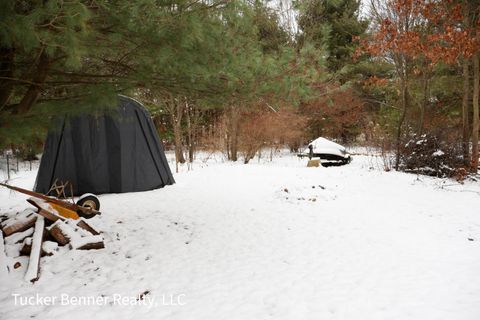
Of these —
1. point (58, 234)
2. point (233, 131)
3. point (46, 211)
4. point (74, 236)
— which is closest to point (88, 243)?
point (74, 236)

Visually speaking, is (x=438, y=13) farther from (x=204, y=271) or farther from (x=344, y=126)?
(x=344, y=126)

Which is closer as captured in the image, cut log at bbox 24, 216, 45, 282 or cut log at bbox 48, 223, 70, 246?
cut log at bbox 24, 216, 45, 282

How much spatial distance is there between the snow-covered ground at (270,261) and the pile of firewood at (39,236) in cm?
13

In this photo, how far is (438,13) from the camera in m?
8.17

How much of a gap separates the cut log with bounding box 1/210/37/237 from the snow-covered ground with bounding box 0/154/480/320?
1.81ft

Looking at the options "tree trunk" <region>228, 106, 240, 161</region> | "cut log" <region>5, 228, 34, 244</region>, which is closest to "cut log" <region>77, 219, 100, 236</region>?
"cut log" <region>5, 228, 34, 244</region>

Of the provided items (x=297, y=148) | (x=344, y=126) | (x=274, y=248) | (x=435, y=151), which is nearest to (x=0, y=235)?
(x=274, y=248)

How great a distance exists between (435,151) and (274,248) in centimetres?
682

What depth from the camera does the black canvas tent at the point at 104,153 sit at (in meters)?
7.01

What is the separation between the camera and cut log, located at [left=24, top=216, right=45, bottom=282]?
10.9 feet

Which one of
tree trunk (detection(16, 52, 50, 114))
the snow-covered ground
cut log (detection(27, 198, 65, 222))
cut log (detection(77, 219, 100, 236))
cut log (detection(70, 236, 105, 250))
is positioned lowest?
the snow-covered ground

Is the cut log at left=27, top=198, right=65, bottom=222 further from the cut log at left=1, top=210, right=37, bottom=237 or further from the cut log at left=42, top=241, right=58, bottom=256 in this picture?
the cut log at left=42, top=241, right=58, bottom=256

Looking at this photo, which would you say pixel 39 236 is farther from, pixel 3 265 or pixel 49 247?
Result: pixel 3 265

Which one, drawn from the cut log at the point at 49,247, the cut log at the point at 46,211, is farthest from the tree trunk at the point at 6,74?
the cut log at the point at 49,247
